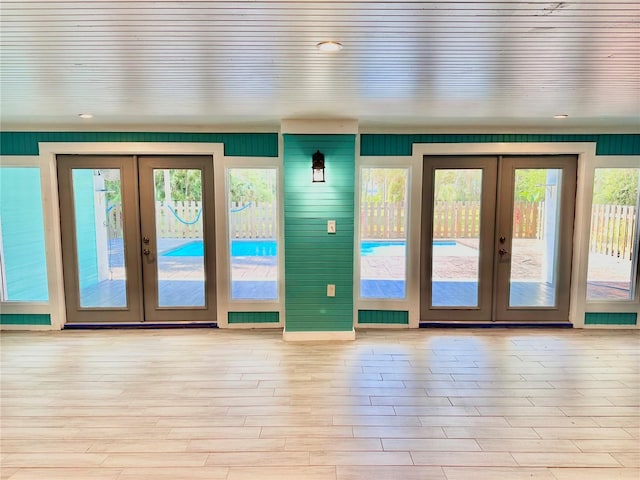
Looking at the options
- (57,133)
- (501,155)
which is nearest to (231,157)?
(57,133)

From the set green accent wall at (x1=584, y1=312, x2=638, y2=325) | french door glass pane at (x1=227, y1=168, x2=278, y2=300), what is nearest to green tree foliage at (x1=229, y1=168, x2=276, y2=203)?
french door glass pane at (x1=227, y1=168, x2=278, y2=300)

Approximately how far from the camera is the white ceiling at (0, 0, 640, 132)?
1650 millimetres

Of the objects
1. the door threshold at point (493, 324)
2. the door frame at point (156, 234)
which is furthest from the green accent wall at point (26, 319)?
the door threshold at point (493, 324)

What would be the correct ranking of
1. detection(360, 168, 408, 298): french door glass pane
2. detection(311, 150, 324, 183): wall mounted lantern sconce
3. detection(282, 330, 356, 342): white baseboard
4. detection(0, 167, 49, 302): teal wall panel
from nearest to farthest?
detection(311, 150, 324, 183): wall mounted lantern sconce → detection(282, 330, 356, 342): white baseboard → detection(0, 167, 49, 302): teal wall panel → detection(360, 168, 408, 298): french door glass pane

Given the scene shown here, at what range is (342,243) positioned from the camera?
434 cm

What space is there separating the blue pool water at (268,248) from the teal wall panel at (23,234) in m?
1.51

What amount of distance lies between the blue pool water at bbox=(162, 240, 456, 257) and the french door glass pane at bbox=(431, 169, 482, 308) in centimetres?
11

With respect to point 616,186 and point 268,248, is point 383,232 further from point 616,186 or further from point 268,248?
point 616,186

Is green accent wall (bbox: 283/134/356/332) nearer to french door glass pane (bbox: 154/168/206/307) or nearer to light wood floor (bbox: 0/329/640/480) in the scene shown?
light wood floor (bbox: 0/329/640/480)

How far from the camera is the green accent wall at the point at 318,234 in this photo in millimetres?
4223

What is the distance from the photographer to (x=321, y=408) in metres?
2.95

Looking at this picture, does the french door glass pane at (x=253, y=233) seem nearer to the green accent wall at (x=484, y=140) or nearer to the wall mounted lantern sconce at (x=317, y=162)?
the wall mounted lantern sconce at (x=317, y=162)

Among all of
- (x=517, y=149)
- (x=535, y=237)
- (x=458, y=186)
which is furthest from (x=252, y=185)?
(x=535, y=237)

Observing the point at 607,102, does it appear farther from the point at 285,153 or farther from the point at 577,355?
the point at 285,153
